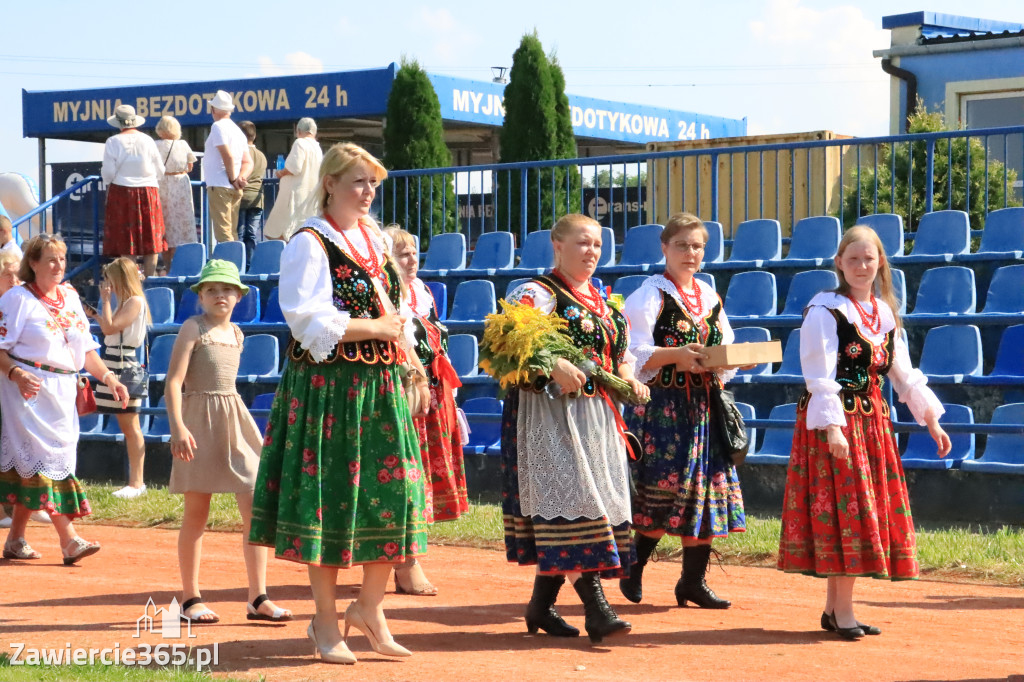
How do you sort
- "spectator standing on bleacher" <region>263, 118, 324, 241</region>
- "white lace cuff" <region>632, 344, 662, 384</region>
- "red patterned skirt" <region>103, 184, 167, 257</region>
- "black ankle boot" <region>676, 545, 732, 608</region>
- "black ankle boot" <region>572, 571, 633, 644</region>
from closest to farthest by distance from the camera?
"black ankle boot" <region>572, 571, 633, 644</region>, "white lace cuff" <region>632, 344, 662, 384</region>, "black ankle boot" <region>676, 545, 732, 608</region>, "red patterned skirt" <region>103, 184, 167, 257</region>, "spectator standing on bleacher" <region>263, 118, 324, 241</region>

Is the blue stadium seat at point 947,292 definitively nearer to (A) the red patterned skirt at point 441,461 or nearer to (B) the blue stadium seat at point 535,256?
(B) the blue stadium seat at point 535,256

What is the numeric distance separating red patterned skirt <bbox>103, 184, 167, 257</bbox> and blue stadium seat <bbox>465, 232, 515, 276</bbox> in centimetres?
369

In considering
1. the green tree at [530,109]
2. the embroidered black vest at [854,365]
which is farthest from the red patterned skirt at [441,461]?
the green tree at [530,109]

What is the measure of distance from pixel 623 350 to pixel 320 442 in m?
1.57

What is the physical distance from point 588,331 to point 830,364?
1.08 meters

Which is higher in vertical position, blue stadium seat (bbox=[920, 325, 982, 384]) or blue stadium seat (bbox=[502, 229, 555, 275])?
blue stadium seat (bbox=[502, 229, 555, 275])

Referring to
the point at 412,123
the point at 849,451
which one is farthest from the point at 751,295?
the point at 412,123

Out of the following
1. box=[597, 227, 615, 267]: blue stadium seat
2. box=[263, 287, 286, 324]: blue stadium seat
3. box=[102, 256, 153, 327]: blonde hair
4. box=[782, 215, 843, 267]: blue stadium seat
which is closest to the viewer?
box=[102, 256, 153, 327]: blonde hair

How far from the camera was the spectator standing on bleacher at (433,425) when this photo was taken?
7566 millimetres

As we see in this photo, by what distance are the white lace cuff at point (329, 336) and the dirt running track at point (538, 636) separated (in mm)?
1218

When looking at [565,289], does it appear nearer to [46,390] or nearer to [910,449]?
[46,390]

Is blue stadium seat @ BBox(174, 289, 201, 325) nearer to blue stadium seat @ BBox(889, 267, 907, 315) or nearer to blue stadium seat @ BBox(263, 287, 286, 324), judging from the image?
blue stadium seat @ BBox(263, 287, 286, 324)

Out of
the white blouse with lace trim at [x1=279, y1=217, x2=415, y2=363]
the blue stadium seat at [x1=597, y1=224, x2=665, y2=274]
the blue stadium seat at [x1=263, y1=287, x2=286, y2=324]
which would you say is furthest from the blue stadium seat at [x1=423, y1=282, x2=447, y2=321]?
the white blouse with lace trim at [x1=279, y1=217, x2=415, y2=363]

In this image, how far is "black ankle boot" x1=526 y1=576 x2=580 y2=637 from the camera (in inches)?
247
